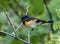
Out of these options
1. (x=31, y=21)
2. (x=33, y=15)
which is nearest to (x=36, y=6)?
(x=31, y=21)

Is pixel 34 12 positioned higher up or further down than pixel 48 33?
higher up

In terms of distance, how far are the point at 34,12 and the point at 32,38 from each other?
1.45ft

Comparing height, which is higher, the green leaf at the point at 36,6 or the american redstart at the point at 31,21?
the green leaf at the point at 36,6

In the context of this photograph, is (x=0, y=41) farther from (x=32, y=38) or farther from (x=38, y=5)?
(x=38, y=5)

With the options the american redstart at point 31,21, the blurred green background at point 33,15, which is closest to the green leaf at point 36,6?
the blurred green background at point 33,15

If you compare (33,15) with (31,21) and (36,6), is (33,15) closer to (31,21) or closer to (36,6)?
(31,21)

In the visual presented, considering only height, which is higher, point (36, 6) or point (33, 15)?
point (36, 6)

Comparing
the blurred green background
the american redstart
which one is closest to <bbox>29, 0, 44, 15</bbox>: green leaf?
the blurred green background

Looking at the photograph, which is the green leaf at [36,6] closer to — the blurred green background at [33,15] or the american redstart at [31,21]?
the blurred green background at [33,15]

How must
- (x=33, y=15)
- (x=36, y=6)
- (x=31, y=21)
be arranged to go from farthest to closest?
(x=33, y=15)
(x=31, y=21)
(x=36, y=6)

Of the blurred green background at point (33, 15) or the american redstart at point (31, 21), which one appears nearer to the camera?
the blurred green background at point (33, 15)

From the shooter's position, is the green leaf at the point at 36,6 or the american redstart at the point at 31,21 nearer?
the green leaf at the point at 36,6

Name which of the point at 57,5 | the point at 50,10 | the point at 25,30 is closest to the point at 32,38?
the point at 25,30

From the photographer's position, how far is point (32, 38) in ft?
17.2
